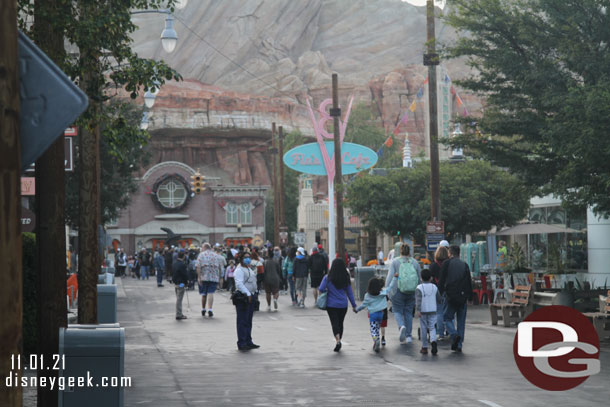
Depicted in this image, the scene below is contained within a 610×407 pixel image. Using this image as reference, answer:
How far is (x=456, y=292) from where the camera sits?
51.0 feet

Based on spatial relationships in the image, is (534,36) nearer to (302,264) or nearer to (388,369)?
(388,369)

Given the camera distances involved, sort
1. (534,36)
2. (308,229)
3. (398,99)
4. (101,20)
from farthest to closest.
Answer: (398,99) → (308,229) → (534,36) → (101,20)

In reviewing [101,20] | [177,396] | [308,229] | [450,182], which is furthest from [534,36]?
[308,229]

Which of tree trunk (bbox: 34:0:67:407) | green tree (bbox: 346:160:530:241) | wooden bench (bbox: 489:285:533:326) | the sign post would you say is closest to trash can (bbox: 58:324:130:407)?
tree trunk (bbox: 34:0:67:407)

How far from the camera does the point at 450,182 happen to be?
39.8m

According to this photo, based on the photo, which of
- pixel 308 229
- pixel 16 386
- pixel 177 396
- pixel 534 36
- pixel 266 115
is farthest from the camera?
pixel 266 115

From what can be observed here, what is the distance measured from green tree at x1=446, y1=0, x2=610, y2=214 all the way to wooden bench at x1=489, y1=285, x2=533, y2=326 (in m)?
2.17

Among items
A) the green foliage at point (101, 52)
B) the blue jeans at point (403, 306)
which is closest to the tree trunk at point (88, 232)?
the green foliage at point (101, 52)

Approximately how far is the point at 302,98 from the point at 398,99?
15.0m

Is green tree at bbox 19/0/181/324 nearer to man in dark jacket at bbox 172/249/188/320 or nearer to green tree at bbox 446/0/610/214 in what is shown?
green tree at bbox 446/0/610/214

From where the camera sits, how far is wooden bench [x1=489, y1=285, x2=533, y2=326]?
19.7m

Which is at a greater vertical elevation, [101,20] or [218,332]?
[101,20]

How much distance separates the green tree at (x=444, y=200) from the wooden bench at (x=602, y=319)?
1952 centimetres
